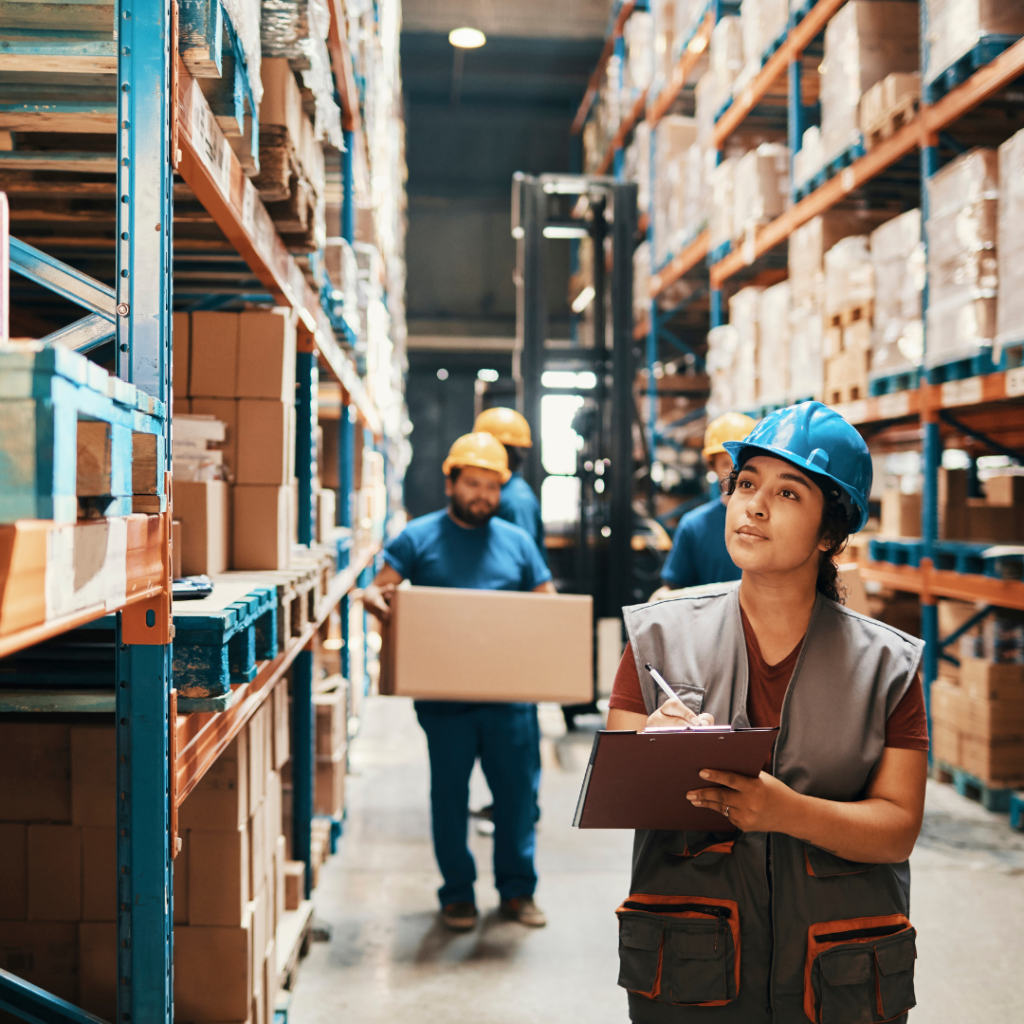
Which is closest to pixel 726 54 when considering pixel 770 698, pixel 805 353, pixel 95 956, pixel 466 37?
pixel 805 353

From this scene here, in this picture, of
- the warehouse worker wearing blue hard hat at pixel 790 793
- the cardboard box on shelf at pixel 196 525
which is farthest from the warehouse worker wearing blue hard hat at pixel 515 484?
the warehouse worker wearing blue hard hat at pixel 790 793

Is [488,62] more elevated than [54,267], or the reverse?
[488,62]

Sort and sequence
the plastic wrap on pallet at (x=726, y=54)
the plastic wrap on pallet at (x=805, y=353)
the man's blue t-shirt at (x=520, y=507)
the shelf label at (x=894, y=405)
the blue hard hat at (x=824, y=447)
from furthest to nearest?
the plastic wrap on pallet at (x=726, y=54) → the plastic wrap on pallet at (x=805, y=353) → the shelf label at (x=894, y=405) → the man's blue t-shirt at (x=520, y=507) → the blue hard hat at (x=824, y=447)

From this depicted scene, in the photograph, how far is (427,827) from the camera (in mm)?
5105

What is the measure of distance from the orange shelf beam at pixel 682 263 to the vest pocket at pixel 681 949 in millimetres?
7642

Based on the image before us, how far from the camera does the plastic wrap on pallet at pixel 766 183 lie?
7410 mm

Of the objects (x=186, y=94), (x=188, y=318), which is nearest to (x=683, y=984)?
(x=186, y=94)

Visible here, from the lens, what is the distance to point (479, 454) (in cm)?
412

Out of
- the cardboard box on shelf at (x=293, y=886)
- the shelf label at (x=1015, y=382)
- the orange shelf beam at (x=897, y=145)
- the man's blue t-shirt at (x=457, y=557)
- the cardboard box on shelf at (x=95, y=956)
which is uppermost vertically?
the orange shelf beam at (x=897, y=145)

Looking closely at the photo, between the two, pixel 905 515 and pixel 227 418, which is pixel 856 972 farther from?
pixel 905 515

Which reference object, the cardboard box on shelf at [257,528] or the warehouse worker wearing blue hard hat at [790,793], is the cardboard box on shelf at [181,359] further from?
the warehouse worker wearing blue hard hat at [790,793]

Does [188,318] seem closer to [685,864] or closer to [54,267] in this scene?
[54,267]

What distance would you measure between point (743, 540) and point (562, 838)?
12.0 ft

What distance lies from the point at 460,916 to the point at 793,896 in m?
2.56
